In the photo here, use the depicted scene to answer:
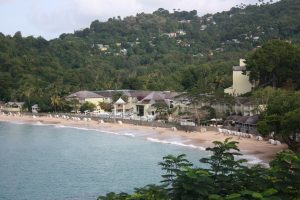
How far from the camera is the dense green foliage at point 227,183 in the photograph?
41.7 feet

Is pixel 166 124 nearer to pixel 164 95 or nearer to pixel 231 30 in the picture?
pixel 164 95

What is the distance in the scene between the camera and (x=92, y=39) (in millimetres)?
146625

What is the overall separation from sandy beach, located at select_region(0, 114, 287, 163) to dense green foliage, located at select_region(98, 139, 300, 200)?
690 inches

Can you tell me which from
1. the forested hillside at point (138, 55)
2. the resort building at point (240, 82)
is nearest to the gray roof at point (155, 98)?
the forested hillside at point (138, 55)

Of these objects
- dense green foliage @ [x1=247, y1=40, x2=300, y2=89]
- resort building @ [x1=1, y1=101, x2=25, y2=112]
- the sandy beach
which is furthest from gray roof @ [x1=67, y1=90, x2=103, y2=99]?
dense green foliage @ [x1=247, y1=40, x2=300, y2=89]

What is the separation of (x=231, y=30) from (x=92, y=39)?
143 ft

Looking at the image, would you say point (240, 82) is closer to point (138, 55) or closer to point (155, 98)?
point (155, 98)

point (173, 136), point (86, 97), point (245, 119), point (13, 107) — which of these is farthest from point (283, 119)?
point (13, 107)

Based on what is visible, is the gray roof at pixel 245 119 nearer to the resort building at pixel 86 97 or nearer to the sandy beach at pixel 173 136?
the sandy beach at pixel 173 136

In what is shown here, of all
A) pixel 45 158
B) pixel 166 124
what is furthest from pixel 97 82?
pixel 45 158

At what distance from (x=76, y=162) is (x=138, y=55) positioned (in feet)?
281

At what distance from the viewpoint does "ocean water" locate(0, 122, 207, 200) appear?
85.7ft

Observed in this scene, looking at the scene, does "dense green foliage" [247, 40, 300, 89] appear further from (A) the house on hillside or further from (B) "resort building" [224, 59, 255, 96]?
(A) the house on hillside

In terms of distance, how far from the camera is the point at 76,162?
34.8 meters
